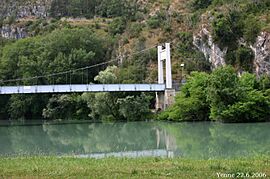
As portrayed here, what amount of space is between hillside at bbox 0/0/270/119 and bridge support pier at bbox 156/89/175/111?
498 centimetres

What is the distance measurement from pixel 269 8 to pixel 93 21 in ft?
116

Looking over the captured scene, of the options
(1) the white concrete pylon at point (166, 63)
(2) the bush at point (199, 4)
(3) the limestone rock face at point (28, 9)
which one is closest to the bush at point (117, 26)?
(2) the bush at point (199, 4)

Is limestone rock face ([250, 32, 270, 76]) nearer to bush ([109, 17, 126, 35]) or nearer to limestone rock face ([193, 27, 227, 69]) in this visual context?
limestone rock face ([193, 27, 227, 69])

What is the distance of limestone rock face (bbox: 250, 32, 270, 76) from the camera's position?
141 feet

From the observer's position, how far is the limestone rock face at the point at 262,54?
43.1 m

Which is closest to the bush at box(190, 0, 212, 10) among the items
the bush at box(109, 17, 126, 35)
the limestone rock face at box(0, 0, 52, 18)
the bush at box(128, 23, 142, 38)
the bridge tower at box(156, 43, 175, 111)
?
the bush at box(128, 23, 142, 38)

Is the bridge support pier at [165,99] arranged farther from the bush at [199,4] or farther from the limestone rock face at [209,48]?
the bush at [199,4]

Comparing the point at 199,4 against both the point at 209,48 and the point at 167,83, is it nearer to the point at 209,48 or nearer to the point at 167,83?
the point at 209,48

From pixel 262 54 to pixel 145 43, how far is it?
18.7 metres

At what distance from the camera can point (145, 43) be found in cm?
5903

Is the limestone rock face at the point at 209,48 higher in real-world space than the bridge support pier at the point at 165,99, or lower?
higher

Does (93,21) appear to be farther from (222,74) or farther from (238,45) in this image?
(222,74)

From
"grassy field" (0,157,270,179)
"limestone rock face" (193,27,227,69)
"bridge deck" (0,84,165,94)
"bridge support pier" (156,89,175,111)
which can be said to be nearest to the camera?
"grassy field" (0,157,270,179)

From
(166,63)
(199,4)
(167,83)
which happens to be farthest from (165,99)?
(199,4)
